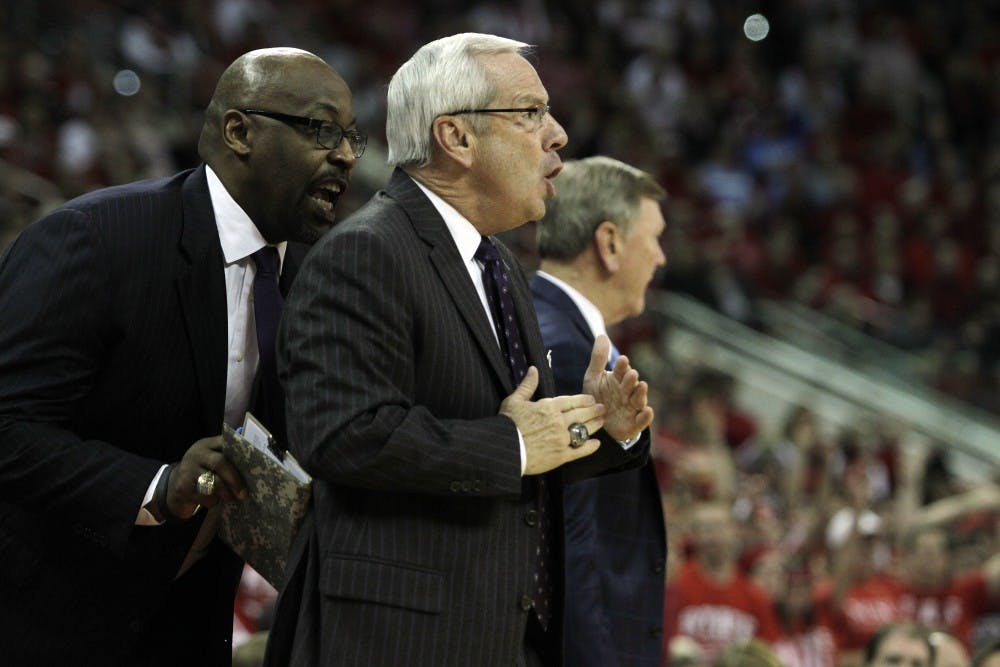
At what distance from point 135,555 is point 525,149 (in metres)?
0.98

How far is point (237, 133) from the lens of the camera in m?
2.64

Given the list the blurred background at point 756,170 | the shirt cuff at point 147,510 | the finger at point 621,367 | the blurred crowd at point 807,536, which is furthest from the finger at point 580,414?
the blurred background at point 756,170

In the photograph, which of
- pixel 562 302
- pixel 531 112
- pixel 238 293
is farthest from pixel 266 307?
pixel 562 302

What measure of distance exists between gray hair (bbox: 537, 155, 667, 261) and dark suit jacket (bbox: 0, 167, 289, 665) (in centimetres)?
110

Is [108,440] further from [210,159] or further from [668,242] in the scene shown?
[668,242]

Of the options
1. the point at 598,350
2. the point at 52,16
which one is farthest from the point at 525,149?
A: the point at 52,16

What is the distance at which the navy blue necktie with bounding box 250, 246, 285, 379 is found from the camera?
2.61 m

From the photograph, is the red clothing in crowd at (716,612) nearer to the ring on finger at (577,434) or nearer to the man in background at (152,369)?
the man in background at (152,369)

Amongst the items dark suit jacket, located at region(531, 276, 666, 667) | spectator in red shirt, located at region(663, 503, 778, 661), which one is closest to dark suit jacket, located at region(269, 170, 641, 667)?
dark suit jacket, located at region(531, 276, 666, 667)

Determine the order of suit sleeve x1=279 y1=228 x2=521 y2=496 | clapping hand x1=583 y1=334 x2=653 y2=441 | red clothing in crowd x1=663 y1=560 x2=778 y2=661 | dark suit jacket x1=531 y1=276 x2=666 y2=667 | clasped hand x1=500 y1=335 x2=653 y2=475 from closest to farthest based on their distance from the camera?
suit sleeve x1=279 y1=228 x2=521 y2=496
clasped hand x1=500 y1=335 x2=653 y2=475
clapping hand x1=583 y1=334 x2=653 y2=441
dark suit jacket x1=531 y1=276 x2=666 y2=667
red clothing in crowd x1=663 y1=560 x2=778 y2=661

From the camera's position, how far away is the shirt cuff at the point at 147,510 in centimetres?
242

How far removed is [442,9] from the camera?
527 inches

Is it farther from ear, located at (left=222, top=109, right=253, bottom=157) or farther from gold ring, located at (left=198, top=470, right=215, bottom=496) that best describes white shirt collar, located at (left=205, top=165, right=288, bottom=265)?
gold ring, located at (left=198, top=470, right=215, bottom=496)

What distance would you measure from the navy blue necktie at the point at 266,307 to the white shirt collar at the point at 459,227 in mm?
364
